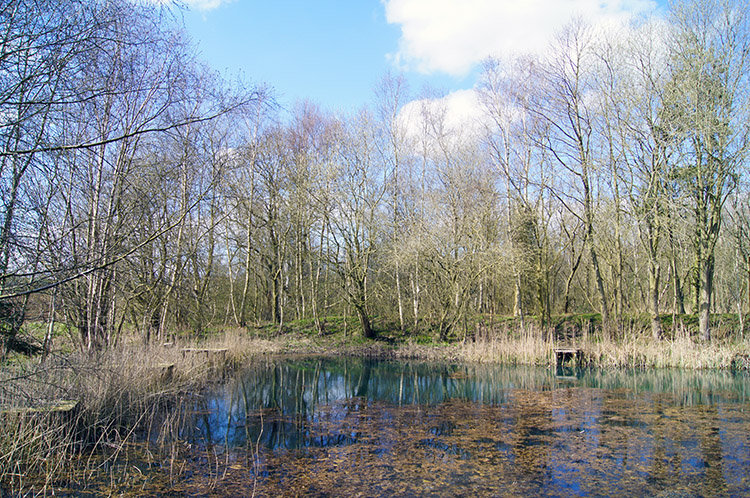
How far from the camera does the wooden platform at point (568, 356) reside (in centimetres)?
1328

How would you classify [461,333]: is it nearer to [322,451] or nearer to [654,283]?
[654,283]

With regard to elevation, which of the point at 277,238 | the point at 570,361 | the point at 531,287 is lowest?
the point at 570,361

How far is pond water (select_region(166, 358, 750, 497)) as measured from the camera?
4.65 meters

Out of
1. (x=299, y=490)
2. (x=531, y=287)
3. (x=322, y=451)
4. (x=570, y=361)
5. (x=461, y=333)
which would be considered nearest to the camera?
(x=299, y=490)

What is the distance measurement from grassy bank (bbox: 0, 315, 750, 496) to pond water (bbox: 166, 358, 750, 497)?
66 cm

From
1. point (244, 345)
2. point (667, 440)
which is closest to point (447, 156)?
point (244, 345)

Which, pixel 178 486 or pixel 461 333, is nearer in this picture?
pixel 178 486

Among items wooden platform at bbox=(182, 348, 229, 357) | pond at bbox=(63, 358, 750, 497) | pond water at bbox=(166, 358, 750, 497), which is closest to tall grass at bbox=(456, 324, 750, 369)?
pond water at bbox=(166, 358, 750, 497)

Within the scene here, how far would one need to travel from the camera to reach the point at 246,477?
16.0 ft

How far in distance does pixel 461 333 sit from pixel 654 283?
245 inches

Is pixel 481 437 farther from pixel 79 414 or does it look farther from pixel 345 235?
pixel 345 235

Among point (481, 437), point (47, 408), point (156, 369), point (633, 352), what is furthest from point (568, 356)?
point (47, 408)

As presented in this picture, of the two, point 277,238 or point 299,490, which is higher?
point 277,238

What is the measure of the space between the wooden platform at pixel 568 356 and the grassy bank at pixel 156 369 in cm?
19
